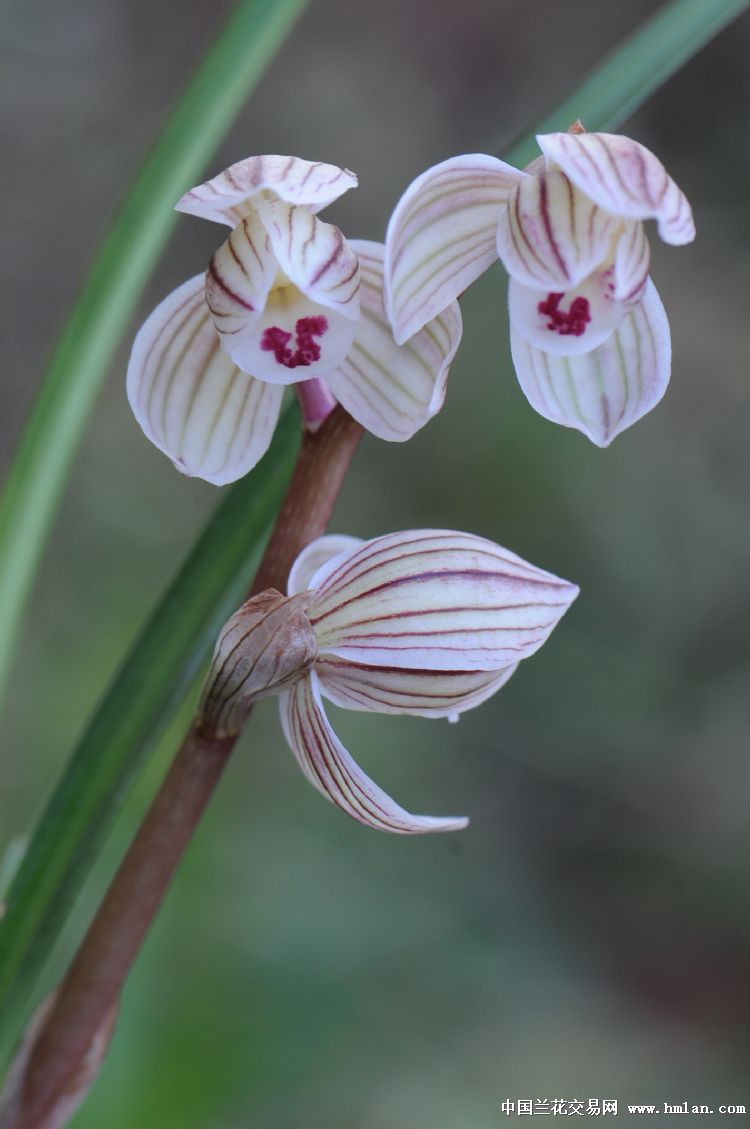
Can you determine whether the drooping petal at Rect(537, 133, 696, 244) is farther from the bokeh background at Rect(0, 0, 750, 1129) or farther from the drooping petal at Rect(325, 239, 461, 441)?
the bokeh background at Rect(0, 0, 750, 1129)

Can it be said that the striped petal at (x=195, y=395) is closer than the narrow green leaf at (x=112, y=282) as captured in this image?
Yes

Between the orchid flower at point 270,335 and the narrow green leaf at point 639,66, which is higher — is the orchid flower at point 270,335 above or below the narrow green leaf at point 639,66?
below

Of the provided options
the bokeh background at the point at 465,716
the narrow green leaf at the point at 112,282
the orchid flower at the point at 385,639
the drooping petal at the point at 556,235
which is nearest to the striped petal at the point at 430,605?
the orchid flower at the point at 385,639

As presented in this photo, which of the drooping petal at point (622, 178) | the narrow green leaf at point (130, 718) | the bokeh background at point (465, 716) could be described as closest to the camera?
the drooping petal at point (622, 178)

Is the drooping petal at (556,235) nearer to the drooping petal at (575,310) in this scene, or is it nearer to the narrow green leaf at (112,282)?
the drooping petal at (575,310)

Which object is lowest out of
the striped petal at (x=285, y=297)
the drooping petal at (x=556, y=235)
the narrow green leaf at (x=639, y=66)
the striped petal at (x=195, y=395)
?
the striped petal at (x=195, y=395)

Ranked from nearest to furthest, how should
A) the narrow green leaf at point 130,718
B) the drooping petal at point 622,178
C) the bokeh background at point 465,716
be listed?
1. the drooping petal at point 622,178
2. the narrow green leaf at point 130,718
3. the bokeh background at point 465,716
